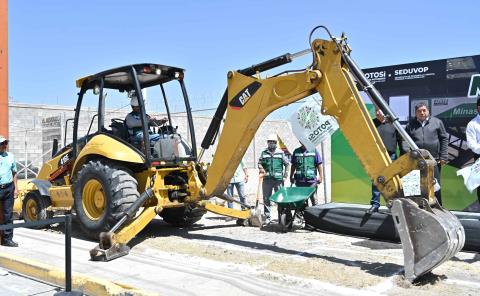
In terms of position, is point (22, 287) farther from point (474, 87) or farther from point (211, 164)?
point (474, 87)

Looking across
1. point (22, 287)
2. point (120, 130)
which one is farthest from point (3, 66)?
point (22, 287)

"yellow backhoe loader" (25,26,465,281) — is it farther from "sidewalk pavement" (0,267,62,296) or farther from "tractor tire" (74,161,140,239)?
"sidewalk pavement" (0,267,62,296)

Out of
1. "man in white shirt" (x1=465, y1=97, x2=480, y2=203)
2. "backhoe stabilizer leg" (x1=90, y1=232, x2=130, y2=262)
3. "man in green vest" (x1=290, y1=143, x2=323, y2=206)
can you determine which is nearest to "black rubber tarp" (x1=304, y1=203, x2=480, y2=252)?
"man in white shirt" (x1=465, y1=97, x2=480, y2=203)

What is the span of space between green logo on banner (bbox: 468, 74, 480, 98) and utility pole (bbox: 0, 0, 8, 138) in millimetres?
8444

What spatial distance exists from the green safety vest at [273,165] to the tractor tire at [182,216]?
1455 mm

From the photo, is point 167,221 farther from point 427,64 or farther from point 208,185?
point 427,64

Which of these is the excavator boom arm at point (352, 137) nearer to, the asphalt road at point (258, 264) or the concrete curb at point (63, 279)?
the asphalt road at point (258, 264)

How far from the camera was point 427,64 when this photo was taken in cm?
875

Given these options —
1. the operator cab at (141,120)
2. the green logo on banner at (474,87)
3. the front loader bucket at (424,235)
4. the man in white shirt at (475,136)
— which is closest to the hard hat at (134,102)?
the operator cab at (141,120)

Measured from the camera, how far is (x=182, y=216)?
8953 millimetres

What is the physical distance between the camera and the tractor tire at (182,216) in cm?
884

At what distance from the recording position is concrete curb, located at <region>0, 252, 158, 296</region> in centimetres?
468

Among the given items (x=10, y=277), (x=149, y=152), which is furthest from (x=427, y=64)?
(x=10, y=277)

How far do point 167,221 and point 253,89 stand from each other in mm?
3648
